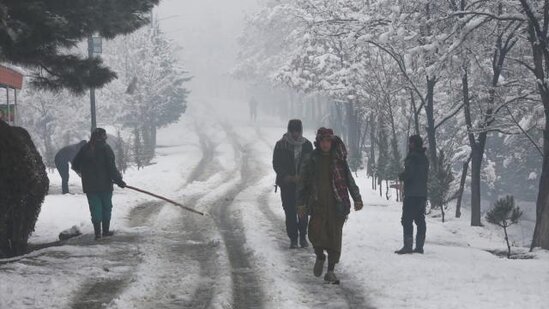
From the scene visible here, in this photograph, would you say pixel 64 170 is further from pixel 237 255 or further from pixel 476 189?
pixel 476 189

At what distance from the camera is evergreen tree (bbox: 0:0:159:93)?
27.5ft

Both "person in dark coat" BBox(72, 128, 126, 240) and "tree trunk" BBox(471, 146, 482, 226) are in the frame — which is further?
"tree trunk" BBox(471, 146, 482, 226)

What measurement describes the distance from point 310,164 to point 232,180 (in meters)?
16.4

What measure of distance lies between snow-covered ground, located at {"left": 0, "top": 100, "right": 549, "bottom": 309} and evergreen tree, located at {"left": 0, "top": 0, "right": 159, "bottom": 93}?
265cm

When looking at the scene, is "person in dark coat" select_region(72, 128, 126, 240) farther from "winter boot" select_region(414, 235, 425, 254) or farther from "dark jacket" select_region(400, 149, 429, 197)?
"winter boot" select_region(414, 235, 425, 254)

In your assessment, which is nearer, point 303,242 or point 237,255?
point 237,255

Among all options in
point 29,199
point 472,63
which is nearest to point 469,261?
point 29,199

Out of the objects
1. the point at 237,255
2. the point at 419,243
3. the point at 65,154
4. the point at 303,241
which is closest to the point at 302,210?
the point at 237,255

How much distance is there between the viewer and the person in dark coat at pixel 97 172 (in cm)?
1055

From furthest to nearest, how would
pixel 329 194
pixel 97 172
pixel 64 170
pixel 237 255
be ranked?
pixel 64 170 < pixel 97 172 < pixel 237 255 < pixel 329 194

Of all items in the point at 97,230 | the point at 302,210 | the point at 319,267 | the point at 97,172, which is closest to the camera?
the point at 302,210

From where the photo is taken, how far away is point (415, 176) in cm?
972

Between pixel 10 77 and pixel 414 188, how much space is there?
12.3 m

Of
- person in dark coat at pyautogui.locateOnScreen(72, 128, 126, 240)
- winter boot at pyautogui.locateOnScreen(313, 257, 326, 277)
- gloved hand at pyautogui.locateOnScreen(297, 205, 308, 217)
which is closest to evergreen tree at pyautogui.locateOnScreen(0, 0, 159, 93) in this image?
person in dark coat at pyautogui.locateOnScreen(72, 128, 126, 240)
